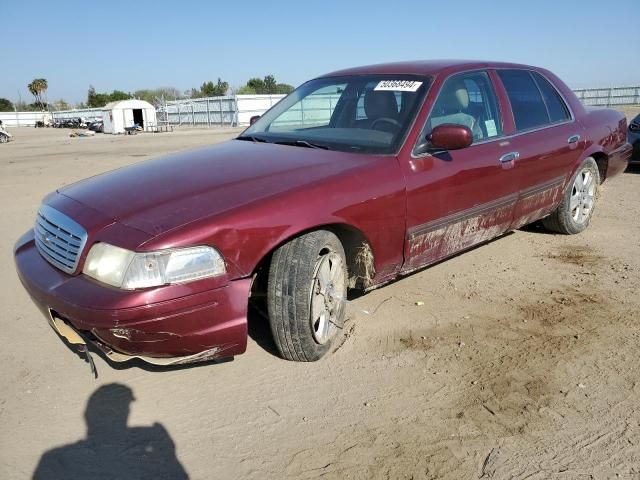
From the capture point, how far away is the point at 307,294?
2.92 m

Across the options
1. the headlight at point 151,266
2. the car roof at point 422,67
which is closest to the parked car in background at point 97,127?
the car roof at point 422,67

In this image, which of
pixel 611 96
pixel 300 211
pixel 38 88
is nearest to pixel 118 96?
pixel 38 88

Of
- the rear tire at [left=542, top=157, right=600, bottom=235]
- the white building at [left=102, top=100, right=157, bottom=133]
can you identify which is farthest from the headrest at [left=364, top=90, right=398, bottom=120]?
the white building at [left=102, top=100, right=157, bottom=133]

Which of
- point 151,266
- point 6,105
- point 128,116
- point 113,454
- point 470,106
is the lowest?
point 113,454

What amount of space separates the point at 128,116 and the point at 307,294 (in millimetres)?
40773

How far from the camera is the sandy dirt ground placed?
234cm

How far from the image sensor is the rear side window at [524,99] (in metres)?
4.50

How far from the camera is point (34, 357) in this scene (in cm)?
330

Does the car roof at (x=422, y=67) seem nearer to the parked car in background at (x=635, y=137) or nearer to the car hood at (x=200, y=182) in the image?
the car hood at (x=200, y=182)

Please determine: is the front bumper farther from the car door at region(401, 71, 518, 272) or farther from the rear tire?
the rear tire

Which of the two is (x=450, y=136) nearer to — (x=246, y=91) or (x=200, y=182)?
(x=200, y=182)

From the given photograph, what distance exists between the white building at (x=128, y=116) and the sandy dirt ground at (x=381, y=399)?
127 feet

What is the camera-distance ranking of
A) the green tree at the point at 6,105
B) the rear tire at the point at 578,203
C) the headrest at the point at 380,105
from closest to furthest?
1. the headrest at the point at 380,105
2. the rear tire at the point at 578,203
3. the green tree at the point at 6,105

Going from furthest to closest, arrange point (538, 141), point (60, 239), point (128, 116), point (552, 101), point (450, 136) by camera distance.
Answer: point (128, 116)
point (552, 101)
point (538, 141)
point (450, 136)
point (60, 239)
